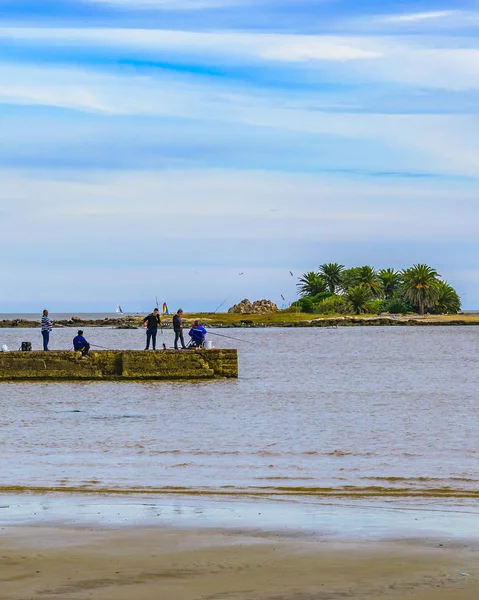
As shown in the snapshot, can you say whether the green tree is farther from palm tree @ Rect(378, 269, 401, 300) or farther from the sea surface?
the sea surface

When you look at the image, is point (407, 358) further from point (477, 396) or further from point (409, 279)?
point (409, 279)

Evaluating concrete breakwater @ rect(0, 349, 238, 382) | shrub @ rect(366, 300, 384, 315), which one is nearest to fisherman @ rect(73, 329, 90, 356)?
concrete breakwater @ rect(0, 349, 238, 382)

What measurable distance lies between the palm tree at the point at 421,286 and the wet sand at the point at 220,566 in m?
124

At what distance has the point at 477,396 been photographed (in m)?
29.6

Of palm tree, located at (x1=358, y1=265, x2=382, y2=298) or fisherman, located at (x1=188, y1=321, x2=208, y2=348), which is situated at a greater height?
palm tree, located at (x1=358, y1=265, x2=382, y2=298)

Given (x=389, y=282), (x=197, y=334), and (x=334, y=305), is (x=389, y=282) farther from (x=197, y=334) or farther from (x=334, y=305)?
(x=197, y=334)

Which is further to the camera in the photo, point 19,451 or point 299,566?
point 19,451

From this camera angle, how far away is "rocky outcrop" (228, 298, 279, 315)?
500ft

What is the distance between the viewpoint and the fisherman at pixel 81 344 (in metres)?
31.0

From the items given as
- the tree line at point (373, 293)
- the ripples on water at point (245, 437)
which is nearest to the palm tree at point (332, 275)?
the tree line at point (373, 293)

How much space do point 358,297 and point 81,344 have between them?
10758 cm

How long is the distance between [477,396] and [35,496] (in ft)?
67.2

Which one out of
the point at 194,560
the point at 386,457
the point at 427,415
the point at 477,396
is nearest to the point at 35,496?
the point at 194,560

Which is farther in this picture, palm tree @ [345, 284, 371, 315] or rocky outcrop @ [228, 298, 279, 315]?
rocky outcrop @ [228, 298, 279, 315]
